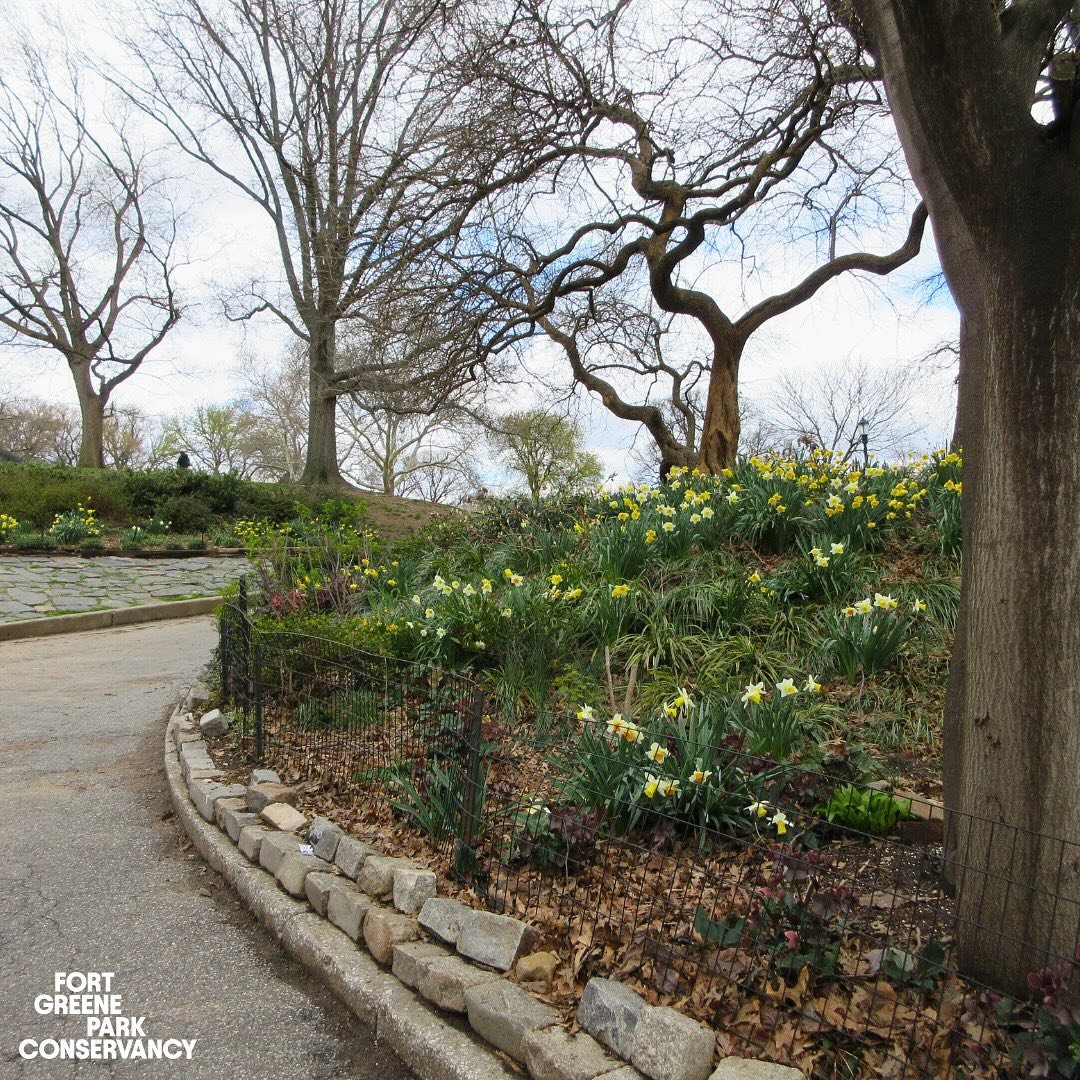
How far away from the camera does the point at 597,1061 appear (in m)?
2.34

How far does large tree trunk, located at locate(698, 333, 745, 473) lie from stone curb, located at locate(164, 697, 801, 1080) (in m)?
9.70

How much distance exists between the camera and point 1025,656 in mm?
2518

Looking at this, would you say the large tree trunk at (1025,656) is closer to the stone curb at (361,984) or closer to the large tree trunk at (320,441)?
the stone curb at (361,984)

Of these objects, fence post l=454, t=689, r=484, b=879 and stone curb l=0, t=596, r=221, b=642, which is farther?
stone curb l=0, t=596, r=221, b=642

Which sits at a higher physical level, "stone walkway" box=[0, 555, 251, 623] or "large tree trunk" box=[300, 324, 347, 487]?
"large tree trunk" box=[300, 324, 347, 487]

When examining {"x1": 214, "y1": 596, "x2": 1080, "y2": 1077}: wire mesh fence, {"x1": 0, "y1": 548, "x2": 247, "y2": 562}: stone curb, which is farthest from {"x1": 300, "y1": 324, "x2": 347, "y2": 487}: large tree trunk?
{"x1": 214, "y1": 596, "x2": 1080, "y2": 1077}: wire mesh fence

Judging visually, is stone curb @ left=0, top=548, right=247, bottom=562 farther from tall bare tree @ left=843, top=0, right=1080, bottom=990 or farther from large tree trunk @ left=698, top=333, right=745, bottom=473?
tall bare tree @ left=843, top=0, right=1080, bottom=990

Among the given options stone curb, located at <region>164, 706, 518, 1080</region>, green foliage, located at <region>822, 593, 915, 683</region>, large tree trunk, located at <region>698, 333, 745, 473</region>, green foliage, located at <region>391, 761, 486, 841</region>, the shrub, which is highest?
large tree trunk, located at <region>698, 333, 745, 473</region>

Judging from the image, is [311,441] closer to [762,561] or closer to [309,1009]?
[762,561]

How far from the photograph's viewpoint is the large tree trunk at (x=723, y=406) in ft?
41.3

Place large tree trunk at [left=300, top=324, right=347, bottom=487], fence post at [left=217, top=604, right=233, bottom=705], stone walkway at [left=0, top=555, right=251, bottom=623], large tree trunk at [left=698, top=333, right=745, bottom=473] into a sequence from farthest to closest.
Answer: large tree trunk at [left=300, top=324, right=347, bottom=487]
large tree trunk at [left=698, top=333, right=745, bottom=473]
stone walkway at [left=0, top=555, right=251, bottom=623]
fence post at [left=217, top=604, right=233, bottom=705]

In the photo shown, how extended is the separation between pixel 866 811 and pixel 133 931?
311cm

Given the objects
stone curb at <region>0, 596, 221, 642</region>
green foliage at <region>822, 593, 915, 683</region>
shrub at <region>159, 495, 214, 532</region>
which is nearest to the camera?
green foliage at <region>822, 593, 915, 683</region>

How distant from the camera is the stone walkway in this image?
11.8 meters
